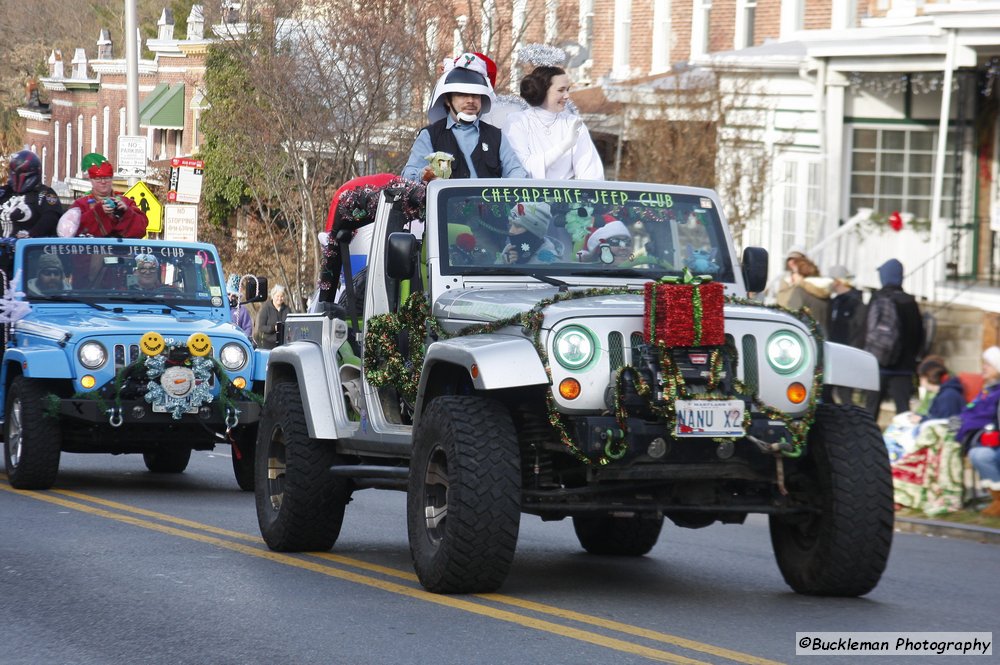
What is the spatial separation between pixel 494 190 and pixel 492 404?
1.73m

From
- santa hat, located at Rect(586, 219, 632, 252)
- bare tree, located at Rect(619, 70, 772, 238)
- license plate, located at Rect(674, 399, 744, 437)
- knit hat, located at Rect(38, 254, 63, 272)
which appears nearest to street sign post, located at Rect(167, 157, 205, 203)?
bare tree, located at Rect(619, 70, 772, 238)

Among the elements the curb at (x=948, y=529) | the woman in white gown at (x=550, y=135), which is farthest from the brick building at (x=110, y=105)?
the woman in white gown at (x=550, y=135)

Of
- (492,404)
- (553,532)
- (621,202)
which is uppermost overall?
(621,202)

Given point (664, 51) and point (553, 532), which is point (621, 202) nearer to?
point (553, 532)

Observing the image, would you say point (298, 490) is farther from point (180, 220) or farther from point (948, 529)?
point (180, 220)

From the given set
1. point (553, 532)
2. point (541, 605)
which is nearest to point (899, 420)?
point (553, 532)

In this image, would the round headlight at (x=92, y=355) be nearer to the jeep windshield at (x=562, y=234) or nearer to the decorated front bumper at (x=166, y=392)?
the decorated front bumper at (x=166, y=392)

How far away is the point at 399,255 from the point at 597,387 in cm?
153

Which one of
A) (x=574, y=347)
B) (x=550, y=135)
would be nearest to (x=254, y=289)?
(x=550, y=135)

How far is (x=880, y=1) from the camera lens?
25969 mm

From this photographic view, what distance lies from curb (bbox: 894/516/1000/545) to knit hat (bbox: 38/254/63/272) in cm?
707

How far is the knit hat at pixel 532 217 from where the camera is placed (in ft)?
31.8

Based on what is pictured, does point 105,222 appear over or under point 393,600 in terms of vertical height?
over

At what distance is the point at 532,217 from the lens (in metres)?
9.70
